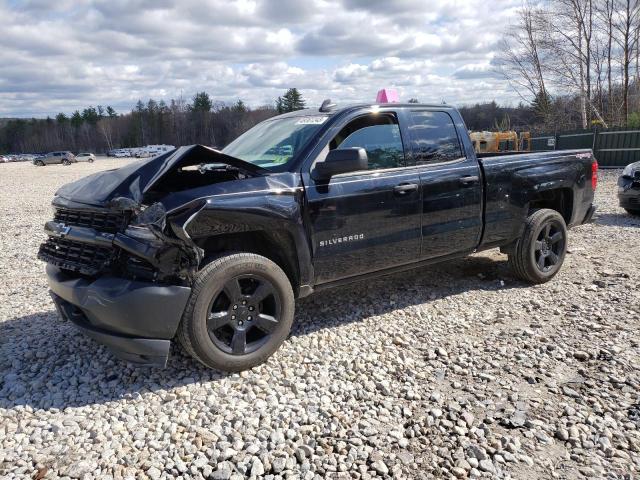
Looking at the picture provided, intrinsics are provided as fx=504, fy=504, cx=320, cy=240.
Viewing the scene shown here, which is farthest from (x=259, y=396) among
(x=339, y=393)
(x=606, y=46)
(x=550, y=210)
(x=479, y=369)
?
(x=606, y=46)

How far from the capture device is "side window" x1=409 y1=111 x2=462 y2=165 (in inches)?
182

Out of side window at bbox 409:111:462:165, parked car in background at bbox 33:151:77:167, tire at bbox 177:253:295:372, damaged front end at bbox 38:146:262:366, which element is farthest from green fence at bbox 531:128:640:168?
parked car in background at bbox 33:151:77:167

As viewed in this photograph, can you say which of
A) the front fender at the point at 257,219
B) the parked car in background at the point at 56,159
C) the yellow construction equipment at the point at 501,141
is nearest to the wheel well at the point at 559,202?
the front fender at the point at 257,219

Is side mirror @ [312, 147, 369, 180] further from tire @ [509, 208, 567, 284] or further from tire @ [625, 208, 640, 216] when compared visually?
tire @ [625, 208, 640, 216]

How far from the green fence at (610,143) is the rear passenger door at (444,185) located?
16.9 m

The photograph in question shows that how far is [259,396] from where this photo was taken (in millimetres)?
3383

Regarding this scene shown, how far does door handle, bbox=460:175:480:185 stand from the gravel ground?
121 cm

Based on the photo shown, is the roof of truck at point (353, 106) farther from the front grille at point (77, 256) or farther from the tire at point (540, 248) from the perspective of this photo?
Result: the front grille at point (77, 256)

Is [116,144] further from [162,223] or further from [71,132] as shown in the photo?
[162,223]

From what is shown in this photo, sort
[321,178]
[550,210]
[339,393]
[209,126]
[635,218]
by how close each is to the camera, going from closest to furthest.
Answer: [339,393] < [321,178] < [550,210] < [635,218] < [209,126]

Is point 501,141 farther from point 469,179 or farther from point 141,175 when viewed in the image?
point 141,175

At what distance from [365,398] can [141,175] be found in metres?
2.15

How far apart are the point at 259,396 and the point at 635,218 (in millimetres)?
8952

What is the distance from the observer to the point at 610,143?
20.1 metres
